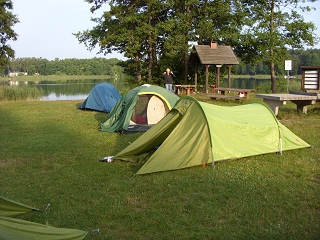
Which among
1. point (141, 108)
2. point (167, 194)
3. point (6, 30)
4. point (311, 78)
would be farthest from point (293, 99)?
point (6, 30)

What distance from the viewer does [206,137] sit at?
6.27m

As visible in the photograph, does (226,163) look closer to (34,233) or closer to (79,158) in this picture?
(79,158)

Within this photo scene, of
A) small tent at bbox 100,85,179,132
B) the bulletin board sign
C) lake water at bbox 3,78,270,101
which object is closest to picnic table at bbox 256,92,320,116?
the bulletin board sign

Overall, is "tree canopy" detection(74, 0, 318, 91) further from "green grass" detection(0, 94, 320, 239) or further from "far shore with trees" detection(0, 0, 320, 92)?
"green grass" detection(0, 94, 320, 239)

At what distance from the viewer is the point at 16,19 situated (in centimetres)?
2788

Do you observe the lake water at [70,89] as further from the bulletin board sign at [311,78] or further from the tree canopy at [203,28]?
the bulletin board sign at [311,78]

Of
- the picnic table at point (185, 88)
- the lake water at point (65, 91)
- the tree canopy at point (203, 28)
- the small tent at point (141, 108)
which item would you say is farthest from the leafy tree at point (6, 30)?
the small tent at point (141, 108)

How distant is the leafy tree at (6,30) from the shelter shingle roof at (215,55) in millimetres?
15663

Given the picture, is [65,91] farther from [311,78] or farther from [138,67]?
[311,78]

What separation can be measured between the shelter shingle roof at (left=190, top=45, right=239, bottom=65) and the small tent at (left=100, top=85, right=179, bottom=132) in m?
8.92

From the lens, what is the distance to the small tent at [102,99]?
14828 mm

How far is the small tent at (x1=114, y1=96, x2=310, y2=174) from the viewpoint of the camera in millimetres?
6176

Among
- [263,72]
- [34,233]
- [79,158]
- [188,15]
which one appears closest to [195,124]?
[79,158]

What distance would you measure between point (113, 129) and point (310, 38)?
56.6ft
